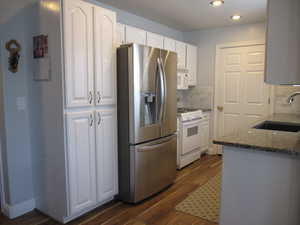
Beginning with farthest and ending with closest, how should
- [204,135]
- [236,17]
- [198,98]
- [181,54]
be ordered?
[198,98]
[204,135]
[181,54]
[236,17]

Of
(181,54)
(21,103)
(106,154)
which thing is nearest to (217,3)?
(181,54)

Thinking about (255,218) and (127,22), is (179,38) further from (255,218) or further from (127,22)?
(255,218)

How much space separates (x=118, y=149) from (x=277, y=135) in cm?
162

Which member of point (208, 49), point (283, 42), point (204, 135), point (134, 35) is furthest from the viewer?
point (208, 49)

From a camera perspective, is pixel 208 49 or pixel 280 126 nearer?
pixel 280 126

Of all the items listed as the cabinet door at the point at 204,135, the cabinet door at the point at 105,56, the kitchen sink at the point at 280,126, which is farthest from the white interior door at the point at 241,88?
the cabinet door at the point at 105,56

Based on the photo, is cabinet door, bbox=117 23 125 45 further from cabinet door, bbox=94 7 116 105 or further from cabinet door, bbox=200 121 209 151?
cabinet door, bbox=200 121 209 151

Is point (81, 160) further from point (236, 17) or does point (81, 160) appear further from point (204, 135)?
point (236, 17)

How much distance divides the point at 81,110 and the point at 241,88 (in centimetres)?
314

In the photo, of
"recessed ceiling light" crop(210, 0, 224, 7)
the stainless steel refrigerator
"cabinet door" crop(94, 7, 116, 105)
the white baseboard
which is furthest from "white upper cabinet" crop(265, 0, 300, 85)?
the white baseboard

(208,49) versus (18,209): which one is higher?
(208,49)

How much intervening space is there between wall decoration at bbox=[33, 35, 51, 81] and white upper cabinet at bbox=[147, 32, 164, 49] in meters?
1.52

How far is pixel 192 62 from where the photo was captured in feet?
15.0

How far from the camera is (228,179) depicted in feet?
5.56
